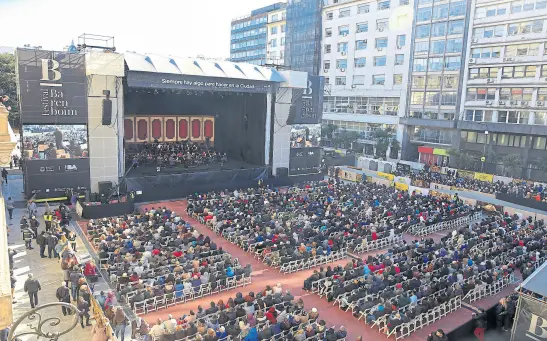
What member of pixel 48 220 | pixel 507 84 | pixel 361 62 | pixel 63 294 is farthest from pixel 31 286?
pixel 361 62

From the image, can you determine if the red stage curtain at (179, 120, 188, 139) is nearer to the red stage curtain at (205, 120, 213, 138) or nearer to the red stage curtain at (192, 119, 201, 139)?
the red stage curtain at (192, 119, 201, 139)

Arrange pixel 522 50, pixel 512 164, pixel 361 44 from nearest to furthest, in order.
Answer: pixel 512 164 → pixel 522 50 → pixel 361 44

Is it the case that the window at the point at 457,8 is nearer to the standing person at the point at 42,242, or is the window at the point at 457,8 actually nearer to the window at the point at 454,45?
the window at the point at 454,45

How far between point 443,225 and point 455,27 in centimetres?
2913

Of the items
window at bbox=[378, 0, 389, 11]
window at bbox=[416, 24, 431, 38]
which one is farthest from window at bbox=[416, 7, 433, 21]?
window at bbox=[378, 0, 389, 11]

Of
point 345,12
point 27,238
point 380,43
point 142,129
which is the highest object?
point 345,12

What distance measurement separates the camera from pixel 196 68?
1057 inches

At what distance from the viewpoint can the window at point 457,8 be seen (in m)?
42.3

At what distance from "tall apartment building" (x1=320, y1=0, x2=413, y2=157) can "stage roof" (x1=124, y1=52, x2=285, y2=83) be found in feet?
75.0

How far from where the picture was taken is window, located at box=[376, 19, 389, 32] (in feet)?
161

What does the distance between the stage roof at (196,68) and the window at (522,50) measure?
23.9 metres

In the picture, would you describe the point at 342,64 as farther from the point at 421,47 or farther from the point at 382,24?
the point at 421,47

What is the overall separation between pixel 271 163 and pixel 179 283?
2027 centimetres

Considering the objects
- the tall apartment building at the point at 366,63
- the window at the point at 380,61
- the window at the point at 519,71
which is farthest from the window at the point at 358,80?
the window at the point at 519,71
